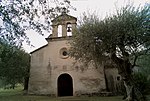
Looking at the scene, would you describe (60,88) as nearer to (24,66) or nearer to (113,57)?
(24,66)

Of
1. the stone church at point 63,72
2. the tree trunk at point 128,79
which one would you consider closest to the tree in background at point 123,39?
the tree trunk at point 128,79

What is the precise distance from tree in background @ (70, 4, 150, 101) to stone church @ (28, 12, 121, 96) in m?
6.53

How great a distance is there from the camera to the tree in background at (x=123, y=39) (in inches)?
617

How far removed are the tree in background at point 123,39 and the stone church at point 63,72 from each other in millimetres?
6525

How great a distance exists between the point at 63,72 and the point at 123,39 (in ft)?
34.4

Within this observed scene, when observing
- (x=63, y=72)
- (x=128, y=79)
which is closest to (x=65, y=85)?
(x=63, y=72)

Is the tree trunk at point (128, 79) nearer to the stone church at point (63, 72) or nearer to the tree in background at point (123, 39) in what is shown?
the tree in background at point (123, 39)

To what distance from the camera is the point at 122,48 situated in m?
16.1

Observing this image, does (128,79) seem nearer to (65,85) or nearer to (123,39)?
(123,39)

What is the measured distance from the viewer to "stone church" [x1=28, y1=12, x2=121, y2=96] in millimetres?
23609

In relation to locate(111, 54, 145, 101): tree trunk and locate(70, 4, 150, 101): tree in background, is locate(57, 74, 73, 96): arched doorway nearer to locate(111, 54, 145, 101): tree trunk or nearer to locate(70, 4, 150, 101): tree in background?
locate(70, 4, 150, 101): tree in background

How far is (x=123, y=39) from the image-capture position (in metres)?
15.9

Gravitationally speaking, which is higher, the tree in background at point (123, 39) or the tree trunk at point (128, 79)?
the tree in background at point (123, 39)

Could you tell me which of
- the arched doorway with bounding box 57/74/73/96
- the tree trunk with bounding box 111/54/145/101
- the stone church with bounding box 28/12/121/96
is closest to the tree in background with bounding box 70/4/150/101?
the tree trunk with bounding box 111/54/145/101
